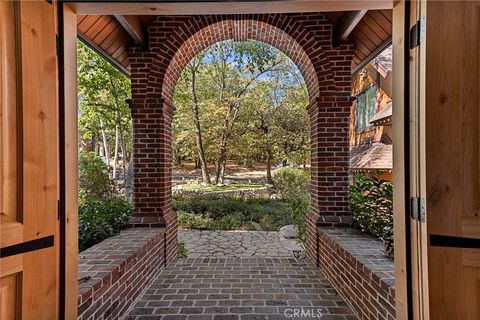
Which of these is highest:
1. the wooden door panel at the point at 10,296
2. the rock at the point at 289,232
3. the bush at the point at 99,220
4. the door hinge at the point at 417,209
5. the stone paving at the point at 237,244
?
the door hinge at the point at 417,209

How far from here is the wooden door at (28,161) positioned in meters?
1.13

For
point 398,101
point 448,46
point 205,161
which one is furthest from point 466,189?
point 205,161

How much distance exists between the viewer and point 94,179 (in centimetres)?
638

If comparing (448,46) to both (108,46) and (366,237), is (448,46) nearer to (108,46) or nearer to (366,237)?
(366,237)

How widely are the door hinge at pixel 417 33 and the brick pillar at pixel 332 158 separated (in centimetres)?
249

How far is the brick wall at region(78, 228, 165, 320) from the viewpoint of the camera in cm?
206

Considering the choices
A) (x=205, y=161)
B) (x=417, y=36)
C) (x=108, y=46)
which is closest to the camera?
(x=417, y=36)

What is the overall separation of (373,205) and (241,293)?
1.92 metres

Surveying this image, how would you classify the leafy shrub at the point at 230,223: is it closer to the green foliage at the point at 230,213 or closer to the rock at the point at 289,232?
the green foliage at the point at 230,213

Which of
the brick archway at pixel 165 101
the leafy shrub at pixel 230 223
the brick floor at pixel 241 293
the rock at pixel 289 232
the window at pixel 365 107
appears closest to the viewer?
the brick floor at pixel 241 293

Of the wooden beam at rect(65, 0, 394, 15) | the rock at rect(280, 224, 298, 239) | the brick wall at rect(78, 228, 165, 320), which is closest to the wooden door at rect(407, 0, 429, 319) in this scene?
the wooden beam at rect(65, 0, 394, 15)

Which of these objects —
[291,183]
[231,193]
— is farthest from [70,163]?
[231,193]

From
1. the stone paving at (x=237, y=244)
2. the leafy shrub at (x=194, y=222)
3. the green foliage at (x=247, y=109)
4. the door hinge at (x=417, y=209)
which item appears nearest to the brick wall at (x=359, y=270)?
the door hinge at (x=417, y=209)

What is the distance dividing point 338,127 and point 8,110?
3.53 meters
